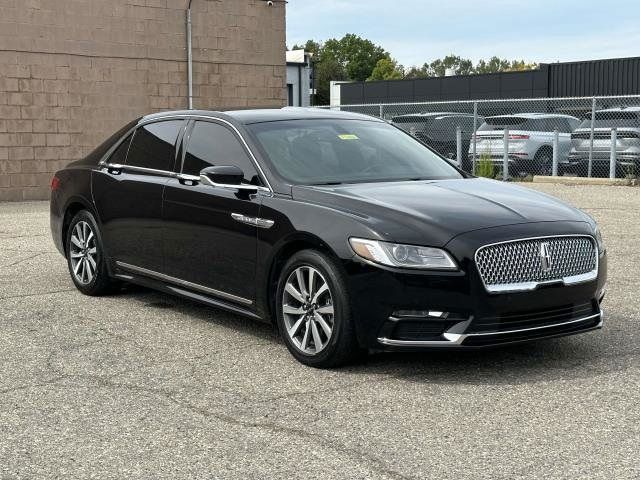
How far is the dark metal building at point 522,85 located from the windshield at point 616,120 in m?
Result: 22.5

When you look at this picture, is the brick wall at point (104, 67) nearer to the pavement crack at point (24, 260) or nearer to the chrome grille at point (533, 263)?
the pavement crack at point (24, 260)

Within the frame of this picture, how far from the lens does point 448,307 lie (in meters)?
5.52

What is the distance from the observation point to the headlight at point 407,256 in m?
5.54

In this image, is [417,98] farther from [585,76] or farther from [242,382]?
[242,382]

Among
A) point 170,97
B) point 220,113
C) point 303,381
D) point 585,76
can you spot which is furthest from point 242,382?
point 585,76

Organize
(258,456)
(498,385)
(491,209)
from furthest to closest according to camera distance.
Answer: (491,209), (498,385), (258,456)

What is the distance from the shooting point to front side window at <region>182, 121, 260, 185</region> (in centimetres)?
676

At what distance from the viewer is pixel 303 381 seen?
18.7ft

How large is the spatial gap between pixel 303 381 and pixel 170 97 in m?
17.6

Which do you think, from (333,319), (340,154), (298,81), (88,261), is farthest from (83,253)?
(298,81)

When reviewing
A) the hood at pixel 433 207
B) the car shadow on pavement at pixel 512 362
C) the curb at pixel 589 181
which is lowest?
the car shadow on pavement at pixel 512 362

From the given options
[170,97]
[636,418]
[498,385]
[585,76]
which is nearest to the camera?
[636,418]

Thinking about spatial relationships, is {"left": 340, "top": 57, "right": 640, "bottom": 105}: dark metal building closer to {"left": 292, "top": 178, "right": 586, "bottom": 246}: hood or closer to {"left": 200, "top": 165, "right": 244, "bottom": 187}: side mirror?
{"left": 292, "top": 178, "right": 586, "bottom": 246}: hood

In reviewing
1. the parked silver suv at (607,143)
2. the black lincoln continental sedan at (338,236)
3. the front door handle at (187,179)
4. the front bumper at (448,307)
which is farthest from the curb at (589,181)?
the front bumper at (448,307)
